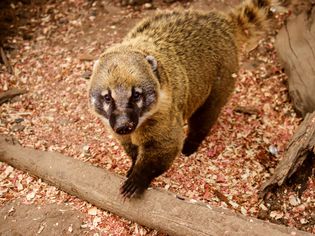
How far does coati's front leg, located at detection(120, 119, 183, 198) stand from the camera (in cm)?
377

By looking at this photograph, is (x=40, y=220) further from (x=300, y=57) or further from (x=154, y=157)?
(x=300, y=57)

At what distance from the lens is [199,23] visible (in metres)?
4.39

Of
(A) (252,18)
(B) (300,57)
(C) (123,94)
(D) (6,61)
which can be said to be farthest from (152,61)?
(D) (6,61)

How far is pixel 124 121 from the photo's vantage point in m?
3.31

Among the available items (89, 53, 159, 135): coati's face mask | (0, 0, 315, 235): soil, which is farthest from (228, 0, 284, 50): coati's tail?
(89, 53, 159, 135): coati's face mask

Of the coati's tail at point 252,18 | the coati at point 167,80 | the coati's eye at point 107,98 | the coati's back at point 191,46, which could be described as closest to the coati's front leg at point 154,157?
the coati at point 167,80

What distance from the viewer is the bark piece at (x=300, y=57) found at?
16.2ft

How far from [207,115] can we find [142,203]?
4.63ft

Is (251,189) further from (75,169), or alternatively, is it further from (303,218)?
(75,169)

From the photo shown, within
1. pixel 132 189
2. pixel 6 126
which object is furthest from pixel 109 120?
pixel 6 126

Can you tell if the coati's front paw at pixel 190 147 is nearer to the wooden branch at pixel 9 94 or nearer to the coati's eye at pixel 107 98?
the coati's eye at pixel 107 98

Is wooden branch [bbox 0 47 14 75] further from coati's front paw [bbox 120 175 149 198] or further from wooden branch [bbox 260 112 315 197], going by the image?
wooden branch [bbox 260 112 315 197]

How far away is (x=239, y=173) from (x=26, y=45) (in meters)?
3.53

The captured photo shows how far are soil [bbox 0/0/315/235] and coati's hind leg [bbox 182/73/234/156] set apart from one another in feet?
0.44
